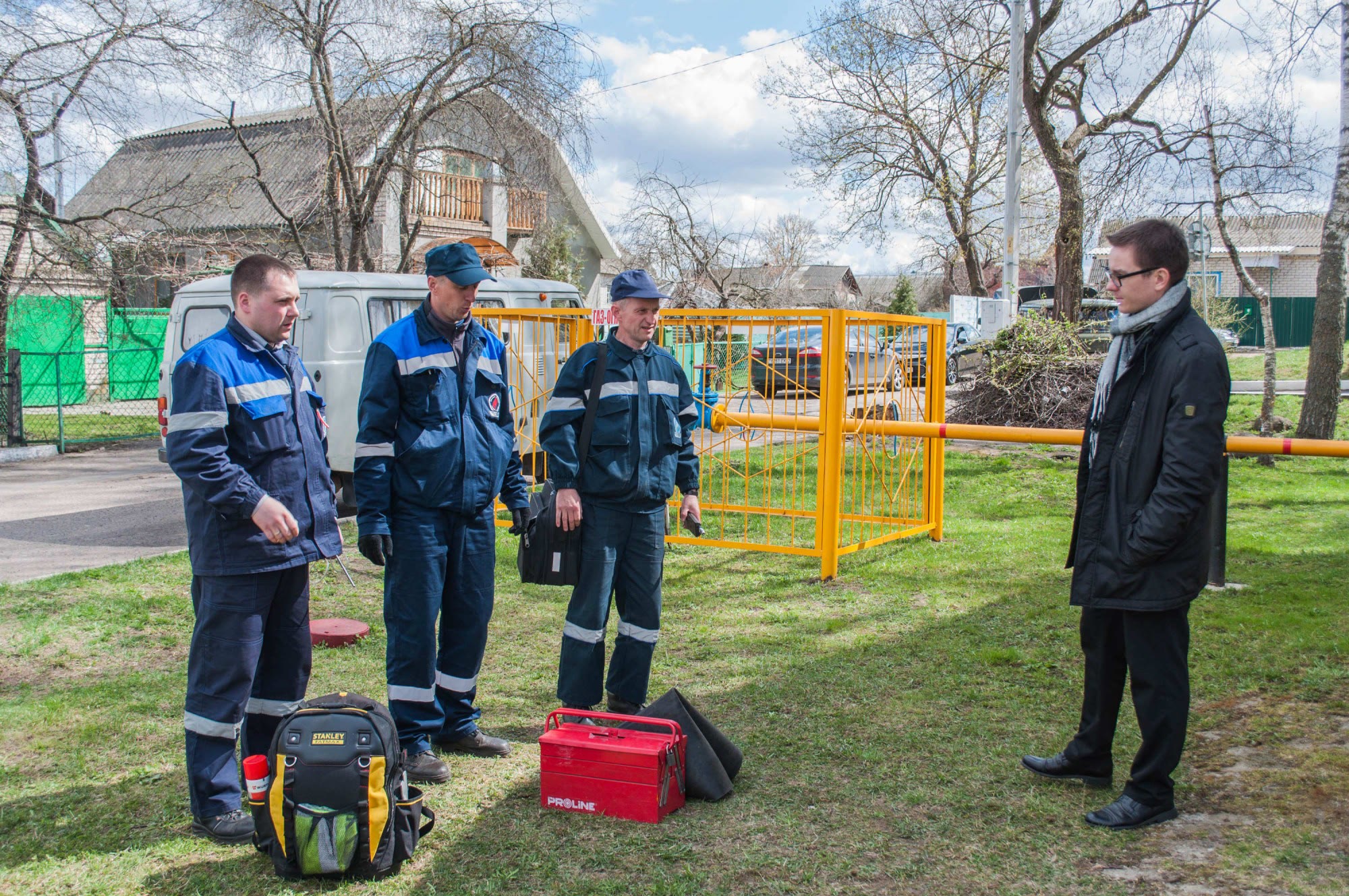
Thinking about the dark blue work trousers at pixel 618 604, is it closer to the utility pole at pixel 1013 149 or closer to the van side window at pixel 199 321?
the van side window at pixel 199 321

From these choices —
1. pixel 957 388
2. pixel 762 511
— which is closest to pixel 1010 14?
pixel 957 388

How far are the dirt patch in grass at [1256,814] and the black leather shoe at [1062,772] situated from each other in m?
0.27

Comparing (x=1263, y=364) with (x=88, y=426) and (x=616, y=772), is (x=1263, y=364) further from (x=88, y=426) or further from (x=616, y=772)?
(x=616, y=772)

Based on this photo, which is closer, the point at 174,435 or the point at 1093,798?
the point at 174,435

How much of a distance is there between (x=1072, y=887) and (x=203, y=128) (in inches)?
1088

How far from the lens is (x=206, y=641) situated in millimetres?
3652

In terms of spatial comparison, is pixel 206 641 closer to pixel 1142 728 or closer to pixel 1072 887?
pixel 1072 887

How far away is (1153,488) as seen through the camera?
3535 millimetres

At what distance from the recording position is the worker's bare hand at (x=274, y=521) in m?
3.53

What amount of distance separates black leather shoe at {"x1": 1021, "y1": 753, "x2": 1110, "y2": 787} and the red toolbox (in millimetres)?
1355

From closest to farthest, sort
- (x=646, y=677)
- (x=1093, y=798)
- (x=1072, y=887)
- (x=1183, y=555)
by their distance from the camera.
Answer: (x=1072, y=887) → (x=1183, y=555) → (x=1093, y=798) → (x=646, y=677)

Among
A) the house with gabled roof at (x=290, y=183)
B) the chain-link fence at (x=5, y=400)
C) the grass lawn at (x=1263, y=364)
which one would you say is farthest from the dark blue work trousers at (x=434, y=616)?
the grass lawn at (x=1263, y=364)

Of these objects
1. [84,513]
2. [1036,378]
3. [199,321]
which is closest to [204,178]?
[199,321]

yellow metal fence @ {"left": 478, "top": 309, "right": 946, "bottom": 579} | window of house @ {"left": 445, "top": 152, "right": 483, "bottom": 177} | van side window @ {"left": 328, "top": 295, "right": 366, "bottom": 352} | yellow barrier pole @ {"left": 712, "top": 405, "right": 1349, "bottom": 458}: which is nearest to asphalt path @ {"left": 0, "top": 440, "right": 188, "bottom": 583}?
van side window @ {"left": 328, "top": 295, "right": 366, "bottom": 352}
